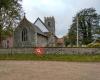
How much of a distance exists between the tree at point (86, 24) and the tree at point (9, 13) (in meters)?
33.4

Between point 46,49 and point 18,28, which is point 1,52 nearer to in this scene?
point 46,49

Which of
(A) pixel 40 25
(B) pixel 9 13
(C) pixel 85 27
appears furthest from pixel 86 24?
(B) pixel 9 13

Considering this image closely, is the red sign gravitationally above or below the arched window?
below

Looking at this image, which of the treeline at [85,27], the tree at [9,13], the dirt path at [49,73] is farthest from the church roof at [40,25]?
the dirt path at [49,73]

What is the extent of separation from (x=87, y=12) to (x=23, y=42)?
35.6 m

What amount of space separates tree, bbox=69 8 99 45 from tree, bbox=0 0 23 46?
33439 mm

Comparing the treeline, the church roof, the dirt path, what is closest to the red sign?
the dirt path

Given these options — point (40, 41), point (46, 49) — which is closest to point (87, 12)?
point (40, 41)

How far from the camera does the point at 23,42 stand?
66375mm

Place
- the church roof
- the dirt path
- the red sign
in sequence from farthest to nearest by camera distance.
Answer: the church roof → the red sign → the dirt path

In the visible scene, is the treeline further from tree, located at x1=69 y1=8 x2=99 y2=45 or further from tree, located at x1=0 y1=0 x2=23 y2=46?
tree, located at x1=0 y1=0 x2=23 y2=46

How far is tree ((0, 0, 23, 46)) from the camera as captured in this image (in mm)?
54938

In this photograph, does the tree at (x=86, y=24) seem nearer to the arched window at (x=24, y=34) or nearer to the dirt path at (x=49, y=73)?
the arched window at (x=24, y=34)

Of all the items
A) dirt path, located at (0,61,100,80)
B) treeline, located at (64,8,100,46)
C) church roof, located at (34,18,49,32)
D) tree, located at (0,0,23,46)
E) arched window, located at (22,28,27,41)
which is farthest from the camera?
treeline, located at (64,8,100,46)
